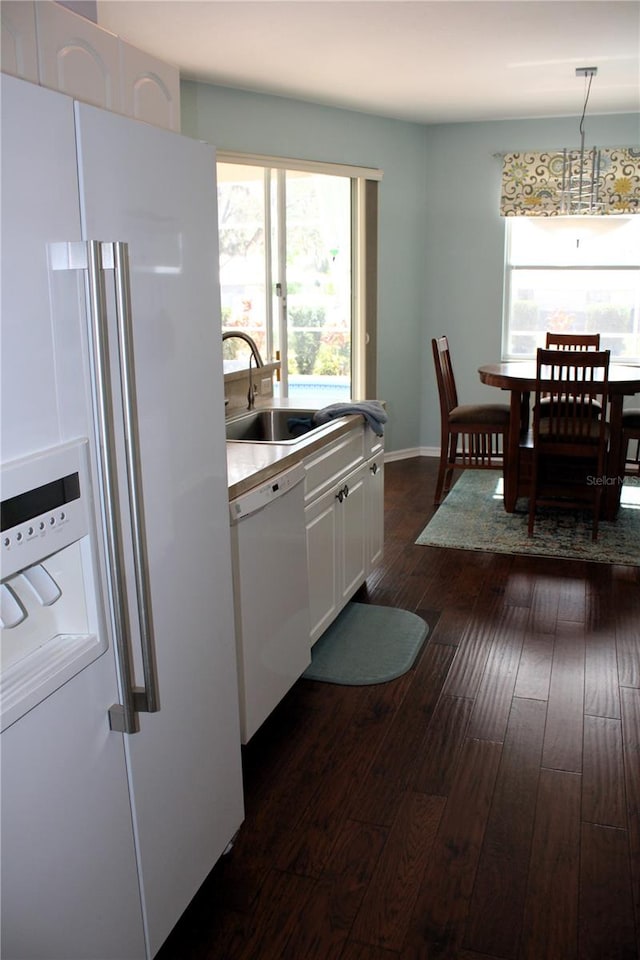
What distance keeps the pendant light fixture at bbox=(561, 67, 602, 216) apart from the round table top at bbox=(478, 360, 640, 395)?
1.29 meters

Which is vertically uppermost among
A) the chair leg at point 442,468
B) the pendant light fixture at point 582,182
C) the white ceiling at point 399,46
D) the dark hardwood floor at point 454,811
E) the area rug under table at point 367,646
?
the white ceiling at point 399,46

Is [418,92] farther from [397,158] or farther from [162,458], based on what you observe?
[162,458]

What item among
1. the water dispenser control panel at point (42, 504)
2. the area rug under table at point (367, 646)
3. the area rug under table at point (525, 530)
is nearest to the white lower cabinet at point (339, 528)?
the area rug under table at point (367, 646)

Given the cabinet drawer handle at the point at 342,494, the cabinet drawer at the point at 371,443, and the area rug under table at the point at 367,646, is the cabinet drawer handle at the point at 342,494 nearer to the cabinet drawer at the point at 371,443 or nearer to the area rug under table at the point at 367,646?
the cabinet drawer at the point at 371,443

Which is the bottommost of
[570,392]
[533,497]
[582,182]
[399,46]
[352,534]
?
[533,497]

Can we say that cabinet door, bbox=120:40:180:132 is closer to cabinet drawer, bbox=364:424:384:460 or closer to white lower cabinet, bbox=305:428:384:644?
white lower cabinet, bbox=305:428:384:644

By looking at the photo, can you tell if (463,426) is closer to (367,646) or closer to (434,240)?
(434,240)

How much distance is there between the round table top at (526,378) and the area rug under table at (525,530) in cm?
80

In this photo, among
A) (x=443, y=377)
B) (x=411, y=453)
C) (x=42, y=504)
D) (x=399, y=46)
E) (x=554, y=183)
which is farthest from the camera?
(x=411, y=453)

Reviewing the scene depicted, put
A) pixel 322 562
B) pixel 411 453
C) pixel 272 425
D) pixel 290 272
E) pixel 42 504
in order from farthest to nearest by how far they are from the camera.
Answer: pixel 411 453 < pixel 290 272 < pixel 272 425 < pixel 322 562 < pixel 42 504

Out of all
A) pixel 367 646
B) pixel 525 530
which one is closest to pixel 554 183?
pixel 525 530

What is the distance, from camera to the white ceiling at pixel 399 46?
11.5 ft

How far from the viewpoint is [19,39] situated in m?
1.32

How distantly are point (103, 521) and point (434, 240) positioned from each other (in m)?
5.77
